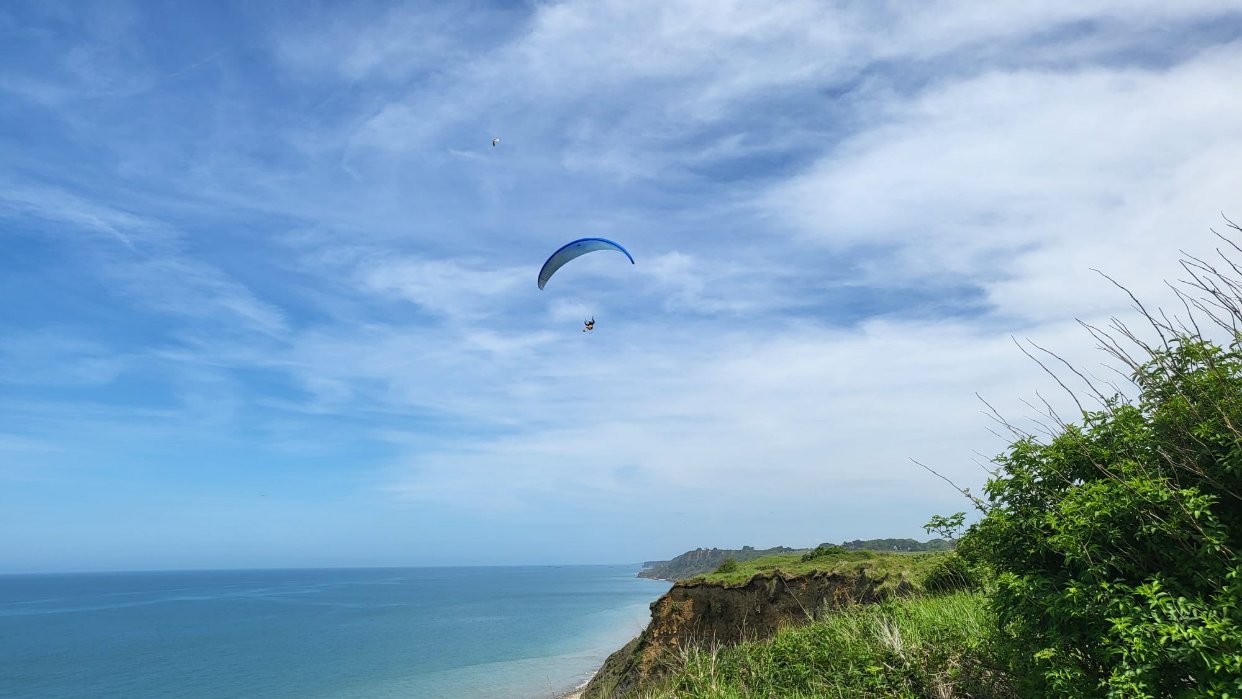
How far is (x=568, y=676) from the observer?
53.0m

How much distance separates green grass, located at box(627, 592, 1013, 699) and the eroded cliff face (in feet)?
36.9

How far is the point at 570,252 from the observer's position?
2531 centimetres

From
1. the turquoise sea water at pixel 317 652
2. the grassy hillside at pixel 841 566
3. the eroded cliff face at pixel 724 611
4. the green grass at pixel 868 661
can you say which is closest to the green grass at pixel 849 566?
the grassy hillside at pixel 841 566

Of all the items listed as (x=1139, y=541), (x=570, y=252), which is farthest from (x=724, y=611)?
(x=1139, y=541)

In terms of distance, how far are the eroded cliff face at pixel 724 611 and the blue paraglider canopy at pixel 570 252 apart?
43.4ft

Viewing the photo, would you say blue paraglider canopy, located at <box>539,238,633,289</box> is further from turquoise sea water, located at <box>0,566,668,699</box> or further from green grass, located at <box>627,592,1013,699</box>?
turquoise sea water, located at <box>0,566,668,699</box>

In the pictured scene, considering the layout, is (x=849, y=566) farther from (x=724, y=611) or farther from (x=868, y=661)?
(x=868, y=661)

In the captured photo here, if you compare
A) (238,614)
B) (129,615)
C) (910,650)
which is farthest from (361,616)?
(910,650)

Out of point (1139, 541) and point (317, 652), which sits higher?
point (1139, 541)

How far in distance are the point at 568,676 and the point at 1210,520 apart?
2116 inches

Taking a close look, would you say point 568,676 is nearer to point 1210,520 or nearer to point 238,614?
point 1210,520

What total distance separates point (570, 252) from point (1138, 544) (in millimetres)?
20876

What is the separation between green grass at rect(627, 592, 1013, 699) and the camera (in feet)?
29.8

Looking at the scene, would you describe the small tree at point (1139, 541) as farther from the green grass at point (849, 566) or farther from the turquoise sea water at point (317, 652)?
the turquoise sea water at point (317, 652)
